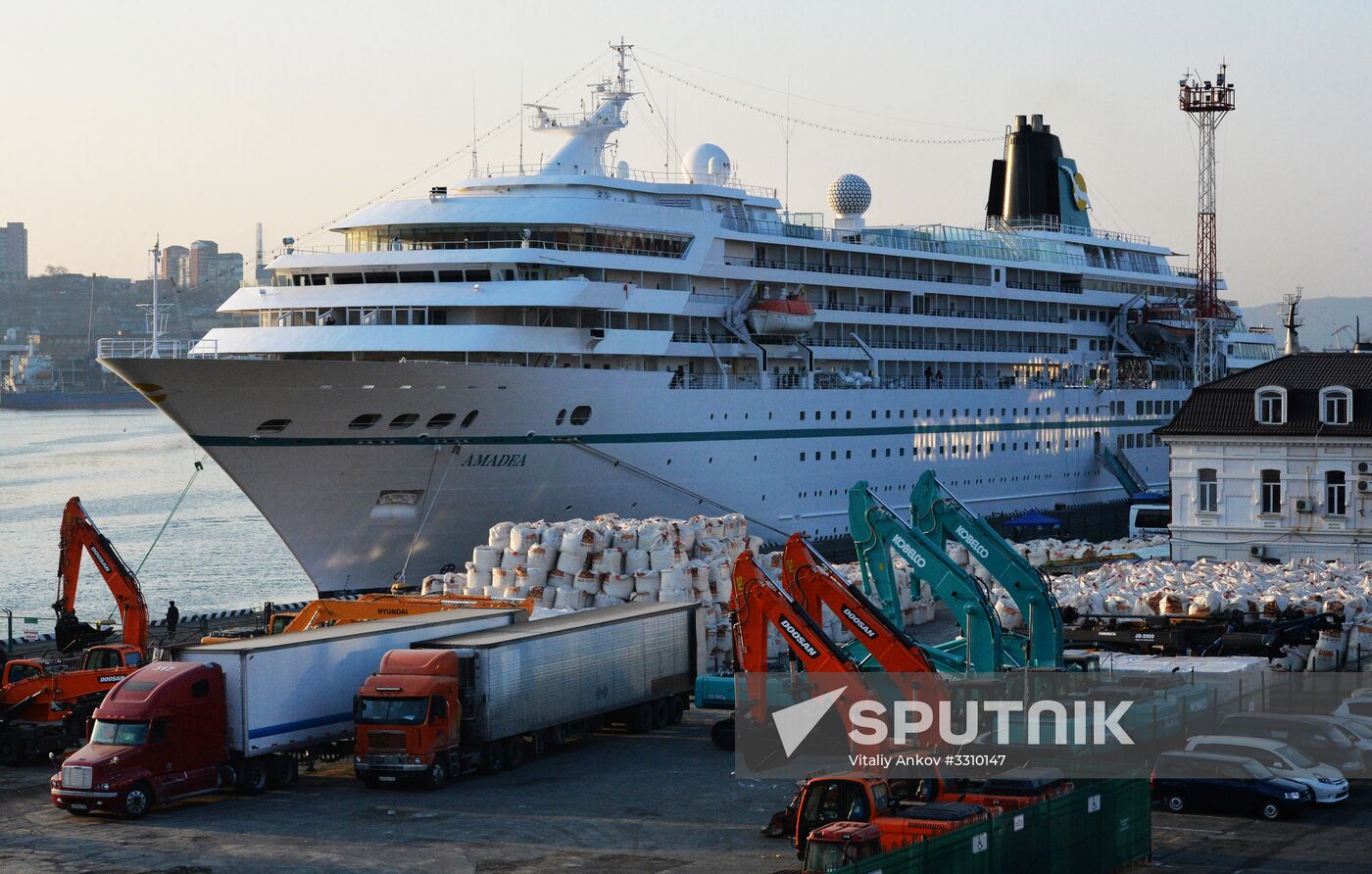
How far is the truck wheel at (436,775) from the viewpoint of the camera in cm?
1906

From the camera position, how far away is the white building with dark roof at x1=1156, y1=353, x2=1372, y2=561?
3272 centimetres

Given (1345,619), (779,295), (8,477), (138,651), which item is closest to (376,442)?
(138,651)

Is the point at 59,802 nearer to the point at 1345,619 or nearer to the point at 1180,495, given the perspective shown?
the point at 1345,619

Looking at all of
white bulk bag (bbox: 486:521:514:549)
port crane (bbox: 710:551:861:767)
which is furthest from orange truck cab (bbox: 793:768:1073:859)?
white bulk bag (bbox: 486:521:514:549)

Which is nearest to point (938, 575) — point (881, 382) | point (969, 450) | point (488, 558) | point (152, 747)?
point (152, 747)

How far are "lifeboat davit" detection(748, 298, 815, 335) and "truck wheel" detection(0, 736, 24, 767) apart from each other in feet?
79.2

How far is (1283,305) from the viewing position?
2689 inches

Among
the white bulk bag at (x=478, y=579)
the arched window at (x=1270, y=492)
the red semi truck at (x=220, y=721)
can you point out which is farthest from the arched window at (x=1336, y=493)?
the red semi truck at (x=220, y=721)

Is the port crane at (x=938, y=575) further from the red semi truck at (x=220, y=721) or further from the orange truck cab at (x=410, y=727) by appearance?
the red semi truck at (x=220, y=721)

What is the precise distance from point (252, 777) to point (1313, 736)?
1177cm

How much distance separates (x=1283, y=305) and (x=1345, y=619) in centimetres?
4516

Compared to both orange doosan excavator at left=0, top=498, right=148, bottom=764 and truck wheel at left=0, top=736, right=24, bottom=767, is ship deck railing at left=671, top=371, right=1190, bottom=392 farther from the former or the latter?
truck wheel at left=0, top=736, right=24, bottom=767

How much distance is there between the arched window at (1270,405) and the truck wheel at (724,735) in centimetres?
1645

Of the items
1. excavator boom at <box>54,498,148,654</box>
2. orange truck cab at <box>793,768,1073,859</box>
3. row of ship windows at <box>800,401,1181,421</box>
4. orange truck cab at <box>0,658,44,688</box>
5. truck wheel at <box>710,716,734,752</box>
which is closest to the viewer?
orange truck cab at <box>793,768,1073,859</box>
